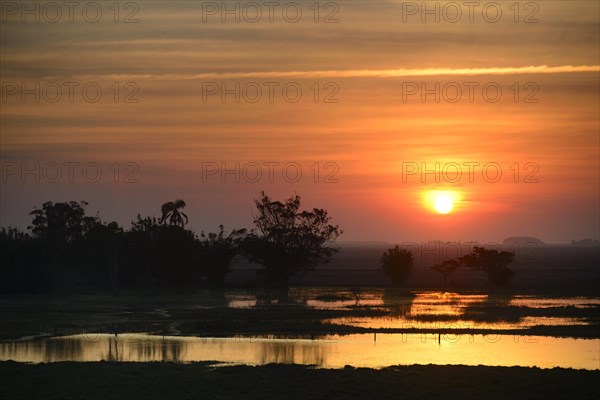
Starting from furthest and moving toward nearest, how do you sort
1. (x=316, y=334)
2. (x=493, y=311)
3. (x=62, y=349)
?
(x=493, y=311), (x=316, y=334), (x=62, y=349)

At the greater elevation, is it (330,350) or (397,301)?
(397,301)

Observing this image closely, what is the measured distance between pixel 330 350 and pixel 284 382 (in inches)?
411

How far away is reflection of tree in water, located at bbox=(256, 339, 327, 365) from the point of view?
1518 inches

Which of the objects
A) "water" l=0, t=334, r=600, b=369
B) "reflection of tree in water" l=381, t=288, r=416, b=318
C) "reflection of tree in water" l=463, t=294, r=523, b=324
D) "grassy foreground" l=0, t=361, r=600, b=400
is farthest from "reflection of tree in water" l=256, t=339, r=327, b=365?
"reflection of tree in water" l=381, t=288, r=416, b=318

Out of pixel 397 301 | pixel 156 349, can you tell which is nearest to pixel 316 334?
pixel 156 349

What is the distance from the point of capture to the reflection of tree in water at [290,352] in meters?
38.6

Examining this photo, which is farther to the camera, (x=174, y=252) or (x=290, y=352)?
(x=174, y=252)

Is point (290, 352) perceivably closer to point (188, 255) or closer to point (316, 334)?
point (316, 334)

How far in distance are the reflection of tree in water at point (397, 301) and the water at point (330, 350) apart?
15.5 meters

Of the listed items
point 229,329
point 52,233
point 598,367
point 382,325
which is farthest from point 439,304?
point 52,233

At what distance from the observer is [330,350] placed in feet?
138

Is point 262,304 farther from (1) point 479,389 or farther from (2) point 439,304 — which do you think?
(1) point 479,389

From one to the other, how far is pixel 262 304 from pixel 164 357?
32.2 meters

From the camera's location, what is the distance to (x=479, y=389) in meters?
30.7
